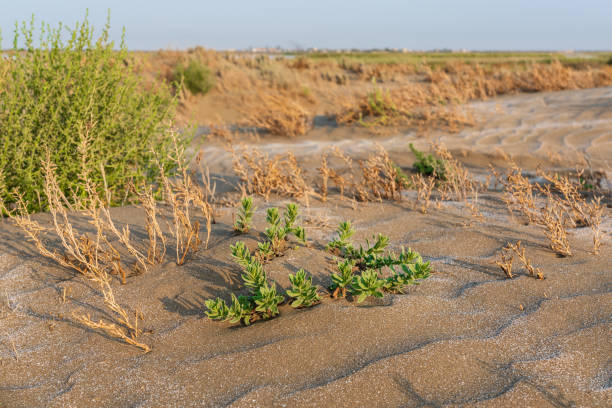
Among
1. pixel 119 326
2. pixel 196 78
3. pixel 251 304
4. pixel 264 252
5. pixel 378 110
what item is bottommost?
pixel 119 326

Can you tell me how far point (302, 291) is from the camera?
2.01 meters

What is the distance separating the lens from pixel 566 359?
1.74m

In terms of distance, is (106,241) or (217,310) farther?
(106,241)

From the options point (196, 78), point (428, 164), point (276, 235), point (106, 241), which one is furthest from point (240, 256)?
point (196, 78)

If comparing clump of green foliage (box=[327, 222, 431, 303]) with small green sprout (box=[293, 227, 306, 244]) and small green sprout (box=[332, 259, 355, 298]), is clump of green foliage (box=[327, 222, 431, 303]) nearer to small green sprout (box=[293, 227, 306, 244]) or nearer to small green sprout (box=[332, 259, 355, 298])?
small green sprout (box=[332, 259, 355, 298])

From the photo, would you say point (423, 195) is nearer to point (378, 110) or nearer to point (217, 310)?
point (217, 310)

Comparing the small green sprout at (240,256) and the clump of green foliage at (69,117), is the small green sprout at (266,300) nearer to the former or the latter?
the small green sprout at (240,256)

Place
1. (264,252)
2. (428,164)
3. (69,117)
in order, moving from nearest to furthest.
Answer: (264,252)
(69,117)
(428,164)

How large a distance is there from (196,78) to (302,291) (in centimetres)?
1155

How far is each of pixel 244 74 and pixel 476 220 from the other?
12338 millimetres

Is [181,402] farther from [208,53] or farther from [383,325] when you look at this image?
Result: [208,53]

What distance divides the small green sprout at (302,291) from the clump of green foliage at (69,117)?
146cm

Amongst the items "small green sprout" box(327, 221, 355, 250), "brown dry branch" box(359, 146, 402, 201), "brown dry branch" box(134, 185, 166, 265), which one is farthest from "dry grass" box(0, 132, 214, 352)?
"brown dry branch" box(359, 146, 402, 201)

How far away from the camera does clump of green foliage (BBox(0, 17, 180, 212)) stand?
3.18m
